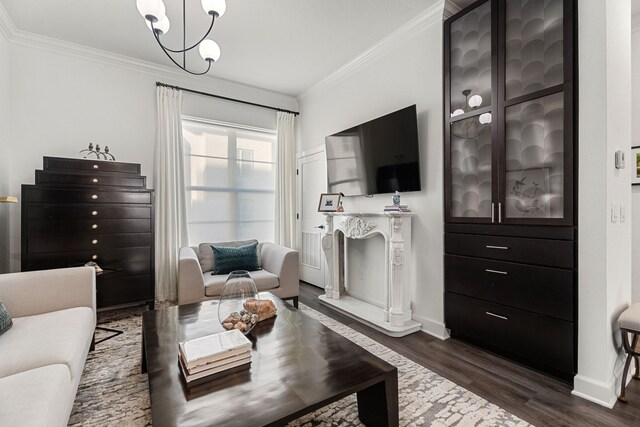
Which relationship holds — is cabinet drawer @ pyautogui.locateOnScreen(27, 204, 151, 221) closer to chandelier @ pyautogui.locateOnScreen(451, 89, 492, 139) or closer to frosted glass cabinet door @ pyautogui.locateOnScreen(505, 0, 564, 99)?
chandelier @ pyautogui.locateOnScreen(451, 89, 492, 139)

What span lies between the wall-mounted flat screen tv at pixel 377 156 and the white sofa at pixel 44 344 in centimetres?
264

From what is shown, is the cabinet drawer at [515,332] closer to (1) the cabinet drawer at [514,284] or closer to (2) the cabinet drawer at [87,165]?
(1) the cabinet drawer at [514,284]

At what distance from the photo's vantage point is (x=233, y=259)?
135 inches

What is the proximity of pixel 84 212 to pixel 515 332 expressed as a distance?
389 centimetres

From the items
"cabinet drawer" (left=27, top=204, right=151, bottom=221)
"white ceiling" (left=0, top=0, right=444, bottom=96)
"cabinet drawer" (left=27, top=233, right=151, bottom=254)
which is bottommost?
"cabinet drawer" (left=27, top=233, right=151, bottom=254)

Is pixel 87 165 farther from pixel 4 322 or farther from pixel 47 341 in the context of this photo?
pixel 47 341

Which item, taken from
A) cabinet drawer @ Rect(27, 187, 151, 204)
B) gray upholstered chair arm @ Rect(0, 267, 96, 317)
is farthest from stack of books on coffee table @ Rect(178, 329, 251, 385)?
cabinet drawer @ Rect(27, 187, 151, 204)

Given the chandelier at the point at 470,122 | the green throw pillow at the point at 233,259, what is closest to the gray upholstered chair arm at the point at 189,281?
the green throw pillow at the point at 233,259

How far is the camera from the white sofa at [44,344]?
3.48ft

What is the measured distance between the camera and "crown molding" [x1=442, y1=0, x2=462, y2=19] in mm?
2605

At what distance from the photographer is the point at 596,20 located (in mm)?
1773

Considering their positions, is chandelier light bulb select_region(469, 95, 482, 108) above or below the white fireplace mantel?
above

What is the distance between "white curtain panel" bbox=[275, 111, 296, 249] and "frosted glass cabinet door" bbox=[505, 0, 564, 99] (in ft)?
10.2

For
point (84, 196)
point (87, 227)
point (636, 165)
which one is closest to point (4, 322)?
point (87, 227)
